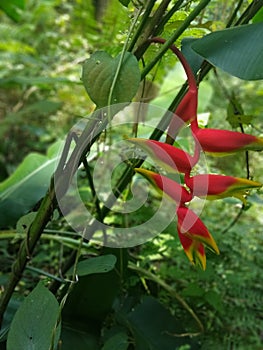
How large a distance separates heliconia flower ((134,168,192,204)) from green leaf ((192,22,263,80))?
129 millimetres

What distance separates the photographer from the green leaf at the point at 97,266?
0.59 metres

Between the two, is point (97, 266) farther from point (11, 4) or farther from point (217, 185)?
point (11, 4)

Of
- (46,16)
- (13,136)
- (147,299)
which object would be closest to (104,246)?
(147,299)

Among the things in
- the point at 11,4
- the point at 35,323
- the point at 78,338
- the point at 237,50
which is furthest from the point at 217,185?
the point at 11,4

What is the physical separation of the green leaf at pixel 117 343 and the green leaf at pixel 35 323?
5.9 inches

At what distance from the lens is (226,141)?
0.45 m

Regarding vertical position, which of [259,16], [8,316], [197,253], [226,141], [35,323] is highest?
[259,16]

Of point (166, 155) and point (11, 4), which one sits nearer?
point (166, 155)

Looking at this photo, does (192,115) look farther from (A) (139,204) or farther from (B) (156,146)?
(A) (139,204)

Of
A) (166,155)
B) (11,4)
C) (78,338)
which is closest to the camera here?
(166,155)

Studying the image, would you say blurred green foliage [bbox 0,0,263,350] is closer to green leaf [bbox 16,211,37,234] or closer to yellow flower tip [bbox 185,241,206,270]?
green leaf [bbox 16,211,37,234]

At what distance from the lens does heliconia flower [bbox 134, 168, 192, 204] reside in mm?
459

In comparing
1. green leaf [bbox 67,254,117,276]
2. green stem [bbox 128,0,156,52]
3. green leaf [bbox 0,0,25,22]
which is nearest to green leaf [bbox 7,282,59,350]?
green leaf [bbox 67,254,117,276]

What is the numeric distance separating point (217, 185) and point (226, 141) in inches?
1.6
